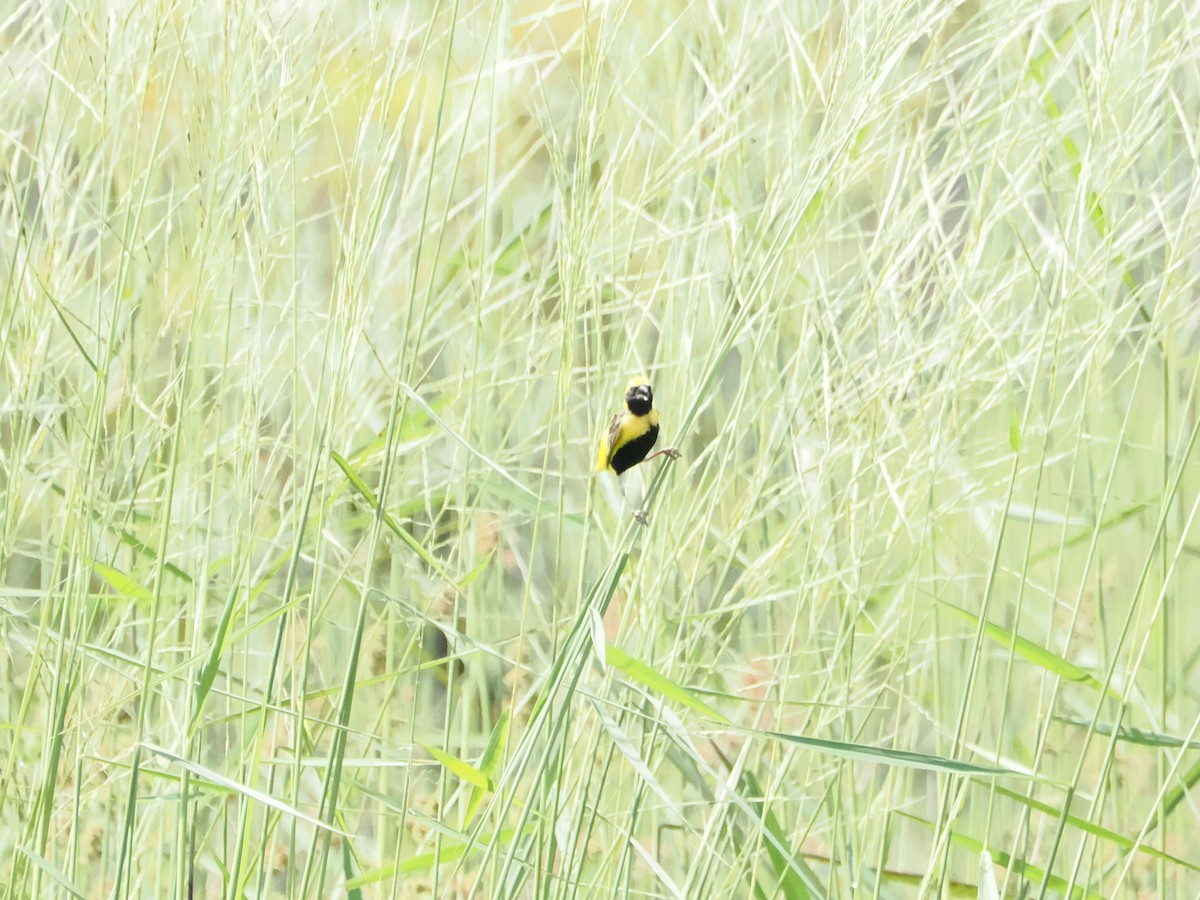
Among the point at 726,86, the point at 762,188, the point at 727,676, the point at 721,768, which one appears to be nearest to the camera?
A: the point at 726,86

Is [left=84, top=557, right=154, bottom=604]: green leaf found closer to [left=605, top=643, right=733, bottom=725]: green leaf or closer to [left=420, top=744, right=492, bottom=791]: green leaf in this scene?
[left=420, top=744, right=492, bottom=791]: green leaf

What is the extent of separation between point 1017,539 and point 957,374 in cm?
82

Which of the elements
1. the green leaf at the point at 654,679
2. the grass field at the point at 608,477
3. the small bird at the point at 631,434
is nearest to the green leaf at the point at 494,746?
the grass field at the point at 608,477

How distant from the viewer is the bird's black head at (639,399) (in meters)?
1.16

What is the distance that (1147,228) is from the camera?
3.59 feet

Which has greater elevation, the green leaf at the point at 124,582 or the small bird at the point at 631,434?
the small bird at the point at 631,434

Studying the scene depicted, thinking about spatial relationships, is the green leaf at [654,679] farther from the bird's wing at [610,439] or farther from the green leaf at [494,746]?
the bird's wing at [610,439]

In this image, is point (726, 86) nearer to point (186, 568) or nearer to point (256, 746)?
→ point (256, 746)

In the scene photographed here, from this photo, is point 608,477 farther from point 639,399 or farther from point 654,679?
point 654,679

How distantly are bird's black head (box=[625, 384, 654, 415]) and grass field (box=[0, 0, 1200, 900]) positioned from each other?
21mm

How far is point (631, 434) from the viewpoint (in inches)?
45.3

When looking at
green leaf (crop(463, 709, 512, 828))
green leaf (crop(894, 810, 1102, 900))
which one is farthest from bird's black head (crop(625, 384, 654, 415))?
green leaf (crop(894, 810, 1102, 900))

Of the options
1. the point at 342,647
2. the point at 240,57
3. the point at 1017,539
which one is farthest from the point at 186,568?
the point at 1017,539

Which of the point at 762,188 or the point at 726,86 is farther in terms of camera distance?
the point at 762,188
